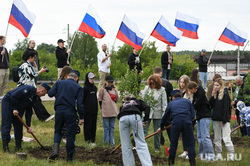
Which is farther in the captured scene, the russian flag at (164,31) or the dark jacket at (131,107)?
the russian flag at (164,31)

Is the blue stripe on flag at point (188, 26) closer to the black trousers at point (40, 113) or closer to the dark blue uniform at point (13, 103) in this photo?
the black trousers at point (40, 113)

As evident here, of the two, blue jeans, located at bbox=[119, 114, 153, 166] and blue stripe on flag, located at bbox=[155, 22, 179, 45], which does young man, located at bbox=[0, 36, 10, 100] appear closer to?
blue stripe on flag, located at bbox=[155, 22, 179, 45]

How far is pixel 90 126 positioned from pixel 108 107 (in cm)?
74

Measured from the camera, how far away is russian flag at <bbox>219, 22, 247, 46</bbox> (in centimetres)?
1599

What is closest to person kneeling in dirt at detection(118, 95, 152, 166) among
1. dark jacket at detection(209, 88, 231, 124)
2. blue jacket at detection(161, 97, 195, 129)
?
blue jacket at detection(161, 97, 195, 129)

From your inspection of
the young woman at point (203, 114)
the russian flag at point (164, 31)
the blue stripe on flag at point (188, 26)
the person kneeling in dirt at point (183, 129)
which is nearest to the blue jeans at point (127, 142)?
the person kneeling in dirt at point (183, 129)

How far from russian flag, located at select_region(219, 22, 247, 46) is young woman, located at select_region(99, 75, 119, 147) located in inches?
354

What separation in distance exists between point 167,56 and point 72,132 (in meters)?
9.37

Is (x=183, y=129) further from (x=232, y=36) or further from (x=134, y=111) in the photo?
(x=232, y=36)

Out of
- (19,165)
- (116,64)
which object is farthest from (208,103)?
(116,64)

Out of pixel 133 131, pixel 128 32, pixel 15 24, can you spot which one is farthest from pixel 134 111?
pixel 15 24

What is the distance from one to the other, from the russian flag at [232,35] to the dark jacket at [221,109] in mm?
8770

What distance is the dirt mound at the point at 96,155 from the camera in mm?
7324

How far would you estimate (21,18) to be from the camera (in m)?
12.4
